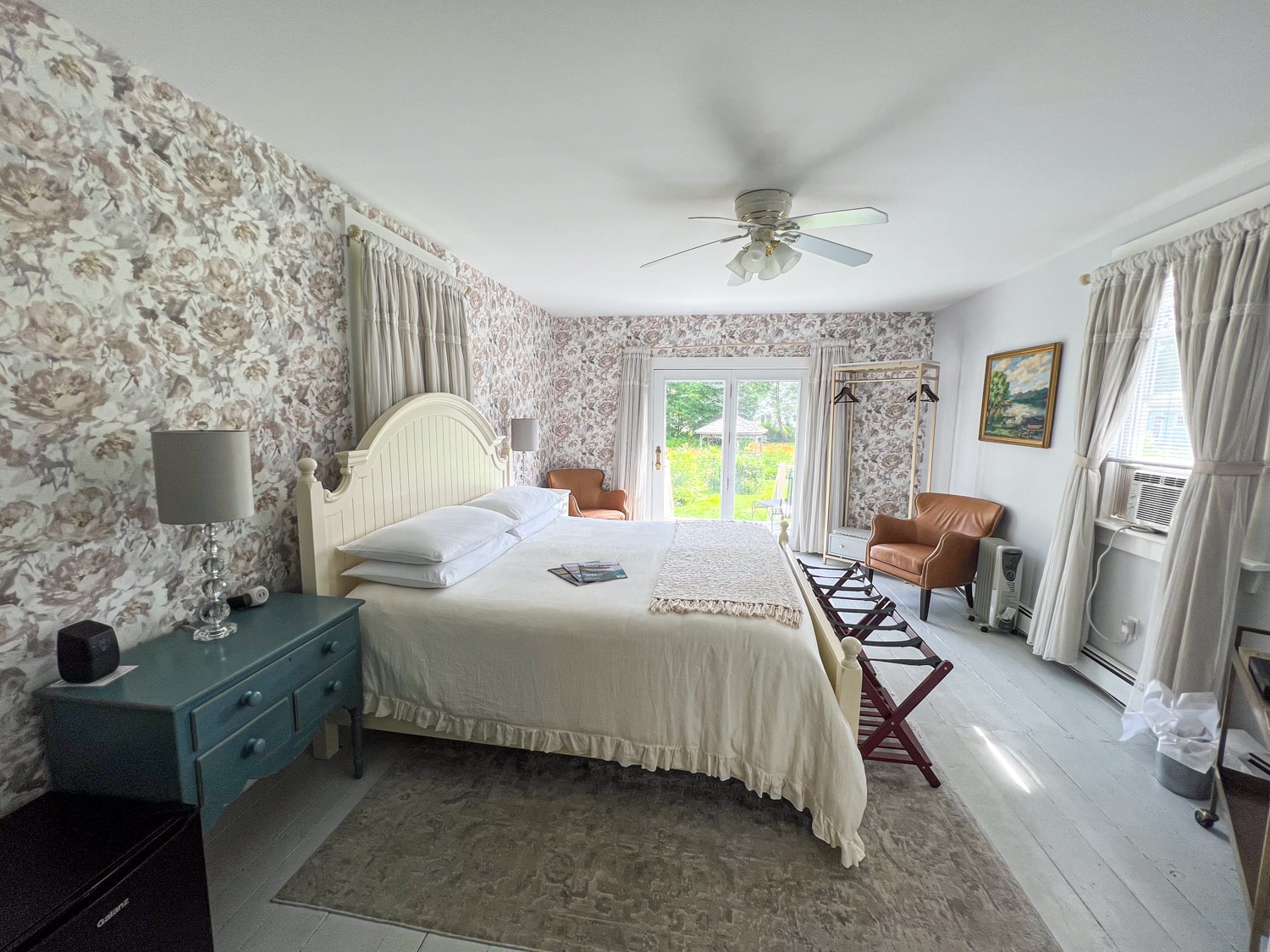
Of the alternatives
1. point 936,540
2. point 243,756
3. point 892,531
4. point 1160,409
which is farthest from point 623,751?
point 936,540

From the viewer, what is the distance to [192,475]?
60.7 inches

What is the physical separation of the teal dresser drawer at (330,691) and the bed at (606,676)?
98 millimetres

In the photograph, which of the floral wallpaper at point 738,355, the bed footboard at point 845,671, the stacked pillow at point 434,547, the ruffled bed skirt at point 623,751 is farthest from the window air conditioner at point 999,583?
the stacked pillow at point 434,547

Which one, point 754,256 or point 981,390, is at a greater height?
point 754,256

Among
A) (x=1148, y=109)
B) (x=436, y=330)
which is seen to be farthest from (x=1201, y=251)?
(x=436, y=330)

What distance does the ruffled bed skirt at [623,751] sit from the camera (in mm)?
1785

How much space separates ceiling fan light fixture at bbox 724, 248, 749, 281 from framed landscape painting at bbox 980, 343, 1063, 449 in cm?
225

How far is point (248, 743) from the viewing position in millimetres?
1567

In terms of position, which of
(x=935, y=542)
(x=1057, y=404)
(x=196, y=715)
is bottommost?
(x=935, y=542)

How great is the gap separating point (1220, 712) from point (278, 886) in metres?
3.58

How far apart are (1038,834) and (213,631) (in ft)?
9.87

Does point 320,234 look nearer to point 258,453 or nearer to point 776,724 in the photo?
point 258,453

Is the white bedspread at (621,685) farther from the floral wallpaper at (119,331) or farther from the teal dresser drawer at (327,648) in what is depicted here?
the floral wallpaper at (119,331)

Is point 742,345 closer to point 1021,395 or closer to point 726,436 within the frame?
point 726,436
